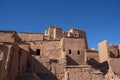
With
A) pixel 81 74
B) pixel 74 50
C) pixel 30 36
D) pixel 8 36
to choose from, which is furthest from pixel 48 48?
pixel 30 36

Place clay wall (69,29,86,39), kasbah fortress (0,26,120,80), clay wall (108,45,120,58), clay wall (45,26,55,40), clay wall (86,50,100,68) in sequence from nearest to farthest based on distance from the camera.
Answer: kasbah fortress (0,26,120,80) → clay wall (108,45,120,58) → clay wall (86,50,100,68) → clay wall (45,26,55,40) → clay wall (69,29,86,39)

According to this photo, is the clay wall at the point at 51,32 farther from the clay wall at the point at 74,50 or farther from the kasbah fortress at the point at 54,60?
the clay wall at the point at 74,50

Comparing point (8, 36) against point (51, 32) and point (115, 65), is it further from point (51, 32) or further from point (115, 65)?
point (51, 32)

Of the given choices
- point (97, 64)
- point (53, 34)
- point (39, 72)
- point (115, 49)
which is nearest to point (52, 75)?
point (39, 72)

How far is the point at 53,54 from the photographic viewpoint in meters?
29.2

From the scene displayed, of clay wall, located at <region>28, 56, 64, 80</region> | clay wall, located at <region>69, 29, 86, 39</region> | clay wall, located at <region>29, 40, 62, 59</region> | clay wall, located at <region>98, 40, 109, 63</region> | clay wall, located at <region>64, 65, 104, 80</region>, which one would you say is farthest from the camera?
clay wall, located at <region>69, 29, 86, 39</region>

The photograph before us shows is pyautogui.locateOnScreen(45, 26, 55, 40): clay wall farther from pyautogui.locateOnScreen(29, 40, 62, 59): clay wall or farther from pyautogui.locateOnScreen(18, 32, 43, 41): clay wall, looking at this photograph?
pyautogui.locateOnScreen(29, 40, 62, 59): clay wall

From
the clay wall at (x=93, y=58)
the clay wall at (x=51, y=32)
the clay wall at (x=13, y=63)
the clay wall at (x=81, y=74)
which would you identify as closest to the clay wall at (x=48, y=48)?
the clay wall at (x=81, y=74)

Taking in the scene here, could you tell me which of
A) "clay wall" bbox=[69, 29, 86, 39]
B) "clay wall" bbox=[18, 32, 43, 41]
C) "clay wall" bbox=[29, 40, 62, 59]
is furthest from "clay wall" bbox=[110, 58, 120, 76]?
"clay wall" bbox=[69, 29, 86, 39]

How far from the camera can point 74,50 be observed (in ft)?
96.4

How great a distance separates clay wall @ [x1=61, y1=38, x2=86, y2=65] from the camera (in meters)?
28.9

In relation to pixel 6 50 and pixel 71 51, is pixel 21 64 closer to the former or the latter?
pixel 6 50

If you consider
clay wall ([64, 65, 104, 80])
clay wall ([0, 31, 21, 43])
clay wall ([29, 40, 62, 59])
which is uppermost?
clay wall ([0, 31, 21, 43])

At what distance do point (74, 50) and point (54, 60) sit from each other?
3.77 metres
